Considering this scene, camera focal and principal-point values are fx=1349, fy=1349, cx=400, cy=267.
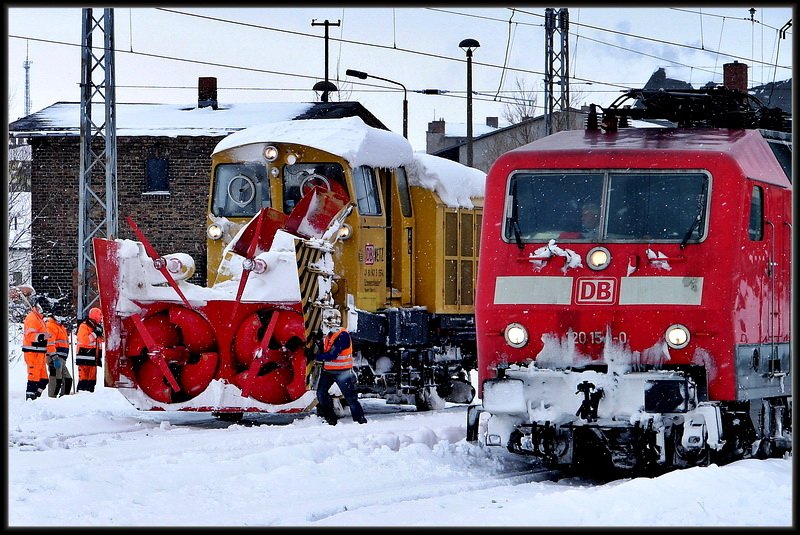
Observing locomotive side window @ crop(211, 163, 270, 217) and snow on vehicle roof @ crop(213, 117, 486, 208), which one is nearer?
snow on vehicle roof @ crop(213, 117, 486, 208)

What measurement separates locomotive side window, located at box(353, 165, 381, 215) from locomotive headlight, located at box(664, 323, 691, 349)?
6403 mm

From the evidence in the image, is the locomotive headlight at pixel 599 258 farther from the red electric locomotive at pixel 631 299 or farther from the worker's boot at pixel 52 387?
the worker's boot at pixel 52 387

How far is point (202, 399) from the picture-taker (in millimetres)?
15570

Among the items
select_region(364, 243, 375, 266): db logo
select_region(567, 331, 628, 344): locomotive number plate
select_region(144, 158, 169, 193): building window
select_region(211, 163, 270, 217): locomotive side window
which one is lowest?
select_region(567, 331, 628, 344): locomotive number plate

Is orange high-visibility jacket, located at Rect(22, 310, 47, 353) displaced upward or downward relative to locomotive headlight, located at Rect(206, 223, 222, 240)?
downward

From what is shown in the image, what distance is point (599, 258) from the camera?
11.7 metres

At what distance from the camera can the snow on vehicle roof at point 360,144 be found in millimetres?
17016

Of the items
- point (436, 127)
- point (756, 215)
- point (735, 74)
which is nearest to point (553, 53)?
point (735, 74)

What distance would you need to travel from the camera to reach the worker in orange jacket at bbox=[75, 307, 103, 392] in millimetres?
20766

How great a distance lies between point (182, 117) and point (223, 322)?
25.9 m

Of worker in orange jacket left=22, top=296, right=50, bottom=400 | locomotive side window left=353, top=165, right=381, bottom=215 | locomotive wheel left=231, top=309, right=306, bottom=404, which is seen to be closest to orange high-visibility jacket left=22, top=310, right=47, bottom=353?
worker in orange jacket left=22, top=296, right=50, bottom=400

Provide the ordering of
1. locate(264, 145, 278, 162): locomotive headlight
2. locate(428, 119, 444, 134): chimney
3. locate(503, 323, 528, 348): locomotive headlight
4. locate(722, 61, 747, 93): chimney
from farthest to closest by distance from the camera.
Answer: locate(428, 119, 444, 134): chimney < locate(722, 61, 747, 93): chimney < locate(264, 145, 278, 162): locomotive headlight < locate(503, 323, 528, 348): locomotive headlight

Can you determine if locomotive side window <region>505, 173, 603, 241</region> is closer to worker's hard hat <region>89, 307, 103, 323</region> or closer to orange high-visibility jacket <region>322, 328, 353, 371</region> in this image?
orange high-visibility jacket <region>322, 328, 353, 371</region>

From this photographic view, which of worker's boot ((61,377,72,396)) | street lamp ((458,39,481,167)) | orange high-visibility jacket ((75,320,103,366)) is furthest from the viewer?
street lamp ((458,39,481,167))
